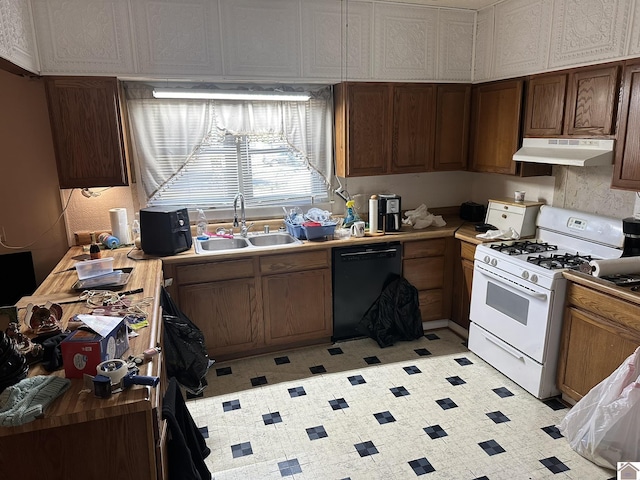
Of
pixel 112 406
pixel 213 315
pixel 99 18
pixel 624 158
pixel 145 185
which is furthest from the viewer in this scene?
pixel 145 185

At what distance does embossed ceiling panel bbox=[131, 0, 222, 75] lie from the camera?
305cm

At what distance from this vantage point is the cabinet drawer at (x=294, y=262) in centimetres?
332

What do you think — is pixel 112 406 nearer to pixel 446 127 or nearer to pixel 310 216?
pixel 310 216

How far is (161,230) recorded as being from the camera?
10.1 ft

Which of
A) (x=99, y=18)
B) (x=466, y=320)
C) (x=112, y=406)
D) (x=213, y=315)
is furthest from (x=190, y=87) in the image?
(x=466, y=320)

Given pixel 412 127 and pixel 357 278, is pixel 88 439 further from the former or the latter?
pixel 412 127

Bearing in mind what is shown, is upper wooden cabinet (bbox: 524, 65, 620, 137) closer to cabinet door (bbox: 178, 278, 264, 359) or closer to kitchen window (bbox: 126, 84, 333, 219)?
kitchen window (bbox: 126, 84, 333, 219)

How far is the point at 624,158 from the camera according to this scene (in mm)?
2570

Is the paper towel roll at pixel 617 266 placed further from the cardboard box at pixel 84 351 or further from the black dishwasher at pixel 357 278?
the cardboard box at pixel 84 351

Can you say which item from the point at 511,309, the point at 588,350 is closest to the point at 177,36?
the point at 511,309

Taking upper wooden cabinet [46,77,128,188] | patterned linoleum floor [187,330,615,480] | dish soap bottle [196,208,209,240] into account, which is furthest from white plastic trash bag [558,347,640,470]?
upper wooden cabinet [46,77,128,188]

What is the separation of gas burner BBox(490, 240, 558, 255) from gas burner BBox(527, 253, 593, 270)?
0.45 feet

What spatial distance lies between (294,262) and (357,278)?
56cm

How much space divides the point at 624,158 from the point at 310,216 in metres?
2.20
